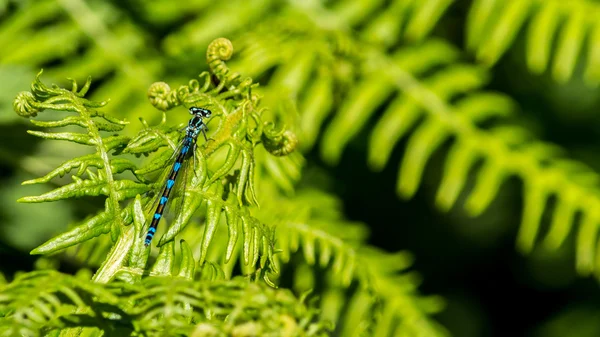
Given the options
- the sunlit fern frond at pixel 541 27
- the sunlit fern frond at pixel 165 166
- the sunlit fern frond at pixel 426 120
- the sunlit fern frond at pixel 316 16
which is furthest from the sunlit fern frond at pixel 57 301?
the sunlit fern frond at pixel 541 27

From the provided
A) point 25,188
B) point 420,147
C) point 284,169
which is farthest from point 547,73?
point 25,188

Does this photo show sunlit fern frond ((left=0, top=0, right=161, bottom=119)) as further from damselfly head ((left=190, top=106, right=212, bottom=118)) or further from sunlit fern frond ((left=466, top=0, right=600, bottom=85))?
sunlit fern frond ((left=466, top=0, right=600, bottom=85))

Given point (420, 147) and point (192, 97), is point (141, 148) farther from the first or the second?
point (420, 147)

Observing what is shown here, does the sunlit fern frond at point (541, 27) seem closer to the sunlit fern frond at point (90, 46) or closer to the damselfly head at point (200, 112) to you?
the sunlit fern frond at point (90, 46)

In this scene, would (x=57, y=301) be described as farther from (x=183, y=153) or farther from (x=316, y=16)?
(x=316, y=16)

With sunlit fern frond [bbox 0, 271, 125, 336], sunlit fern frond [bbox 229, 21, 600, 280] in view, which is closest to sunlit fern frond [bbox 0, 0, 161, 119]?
sunlit fern frond [bbox 229, 21, 600, 280]
